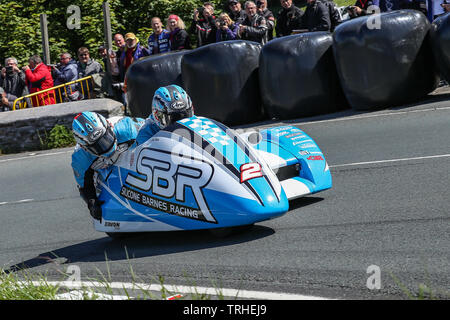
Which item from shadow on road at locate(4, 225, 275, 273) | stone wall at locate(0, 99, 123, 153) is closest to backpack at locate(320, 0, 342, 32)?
stone wall at locate(0, 99, 123, 153)

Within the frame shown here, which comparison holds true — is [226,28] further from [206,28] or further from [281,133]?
[281,133]

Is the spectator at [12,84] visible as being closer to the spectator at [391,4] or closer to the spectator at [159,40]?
the spectator at [159,40]

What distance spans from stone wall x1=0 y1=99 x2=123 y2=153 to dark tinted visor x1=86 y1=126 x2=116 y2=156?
23.4ft

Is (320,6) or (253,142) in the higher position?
(320,6)

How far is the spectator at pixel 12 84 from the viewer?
15.0 meters

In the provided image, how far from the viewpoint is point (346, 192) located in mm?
6719

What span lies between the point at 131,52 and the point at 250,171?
28.5 feet

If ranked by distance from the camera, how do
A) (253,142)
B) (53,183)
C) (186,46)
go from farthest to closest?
(186,46), (53,183), (253,142)

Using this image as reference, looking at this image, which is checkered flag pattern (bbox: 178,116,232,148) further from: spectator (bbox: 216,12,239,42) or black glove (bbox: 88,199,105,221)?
spectator (bbox: 216,12,239,42)

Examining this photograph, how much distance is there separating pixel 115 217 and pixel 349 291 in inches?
104

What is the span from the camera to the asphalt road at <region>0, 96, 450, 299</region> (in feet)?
14.2

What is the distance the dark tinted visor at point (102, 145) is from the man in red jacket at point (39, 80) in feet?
30.7
